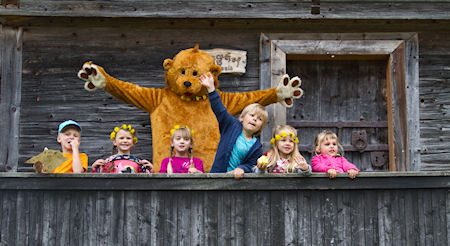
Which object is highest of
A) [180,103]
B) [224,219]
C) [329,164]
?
Answer: [180,103]

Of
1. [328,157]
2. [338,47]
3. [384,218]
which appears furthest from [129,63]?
[384,218]

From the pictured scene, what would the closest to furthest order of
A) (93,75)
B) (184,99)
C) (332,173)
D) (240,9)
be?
(332,173), (93,75), (184,99), (240,9)

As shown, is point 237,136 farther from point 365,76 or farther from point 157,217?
point 365,76

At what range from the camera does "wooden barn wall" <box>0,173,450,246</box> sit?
14.4 ft

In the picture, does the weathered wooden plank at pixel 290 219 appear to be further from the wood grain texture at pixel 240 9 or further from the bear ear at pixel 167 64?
the wood grain texture at pixel 240 9

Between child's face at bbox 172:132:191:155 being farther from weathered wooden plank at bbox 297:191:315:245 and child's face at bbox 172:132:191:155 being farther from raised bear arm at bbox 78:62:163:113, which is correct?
Result: weathered wooden plank at bbox 297:191:315:245

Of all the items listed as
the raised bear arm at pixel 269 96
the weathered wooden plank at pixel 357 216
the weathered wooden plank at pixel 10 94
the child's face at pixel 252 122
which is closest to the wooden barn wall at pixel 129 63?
the weathered wooden plank at pixel 10 94

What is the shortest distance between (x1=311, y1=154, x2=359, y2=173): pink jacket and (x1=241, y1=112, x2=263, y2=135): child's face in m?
0.57

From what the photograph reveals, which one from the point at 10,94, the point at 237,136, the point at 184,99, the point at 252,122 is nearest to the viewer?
the point at 252,122

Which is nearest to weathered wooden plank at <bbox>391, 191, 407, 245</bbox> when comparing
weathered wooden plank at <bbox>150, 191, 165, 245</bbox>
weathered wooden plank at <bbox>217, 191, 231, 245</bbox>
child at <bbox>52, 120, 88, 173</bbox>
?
weathered wooden plank at <bbox>217, 191, 231, 245</bbox>

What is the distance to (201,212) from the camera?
4398mm

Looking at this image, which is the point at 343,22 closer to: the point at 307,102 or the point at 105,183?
the point at 307,102

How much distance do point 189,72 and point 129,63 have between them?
1209mm

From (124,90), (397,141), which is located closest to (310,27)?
(397,141)
